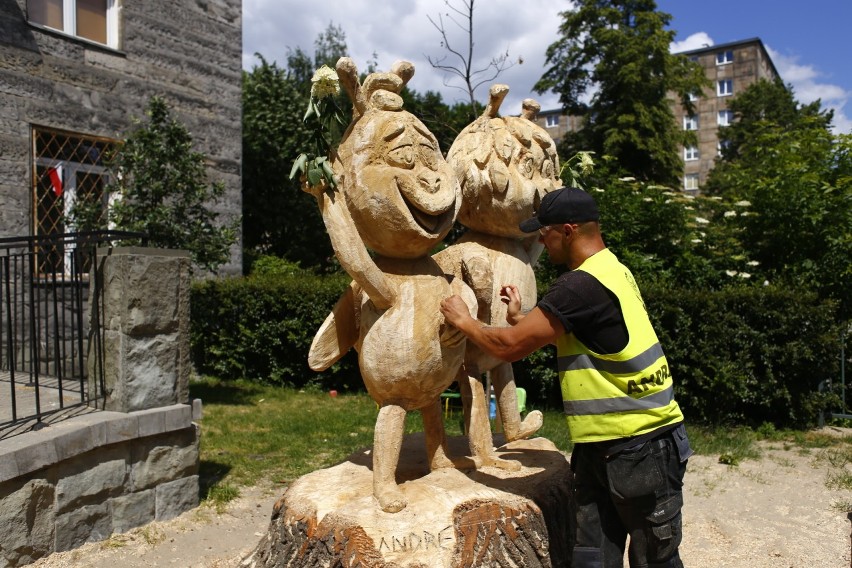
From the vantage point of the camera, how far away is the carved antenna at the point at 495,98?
132 inches

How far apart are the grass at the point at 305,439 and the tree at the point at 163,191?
1.86m

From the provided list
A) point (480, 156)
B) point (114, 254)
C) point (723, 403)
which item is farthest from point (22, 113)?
point (723, 403)

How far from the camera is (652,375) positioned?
2.26 metres

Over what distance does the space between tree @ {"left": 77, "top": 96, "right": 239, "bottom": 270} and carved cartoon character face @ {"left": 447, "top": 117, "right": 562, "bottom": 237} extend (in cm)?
490

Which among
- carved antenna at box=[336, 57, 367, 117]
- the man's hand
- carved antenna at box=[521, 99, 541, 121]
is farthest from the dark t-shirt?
carved antenna at box=[521, 99, 541, 121]

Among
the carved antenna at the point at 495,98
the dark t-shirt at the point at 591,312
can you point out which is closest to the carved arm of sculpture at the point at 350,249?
the dark t-shirt at the point at 591,312

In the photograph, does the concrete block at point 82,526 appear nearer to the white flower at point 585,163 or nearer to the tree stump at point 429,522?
the tree stump at point 429,522

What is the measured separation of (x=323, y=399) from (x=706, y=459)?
4.65 m

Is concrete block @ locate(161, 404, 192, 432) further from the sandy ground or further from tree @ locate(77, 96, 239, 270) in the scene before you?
tree @ locate(77, 96, 239, 270)

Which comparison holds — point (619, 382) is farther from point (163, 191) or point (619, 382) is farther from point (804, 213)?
point (804, 213)

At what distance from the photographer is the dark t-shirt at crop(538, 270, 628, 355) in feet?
7.38

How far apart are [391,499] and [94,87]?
7.50m

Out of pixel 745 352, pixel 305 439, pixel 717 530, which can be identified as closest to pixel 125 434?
pixel 305 439

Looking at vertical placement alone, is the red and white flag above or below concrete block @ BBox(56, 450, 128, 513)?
above
